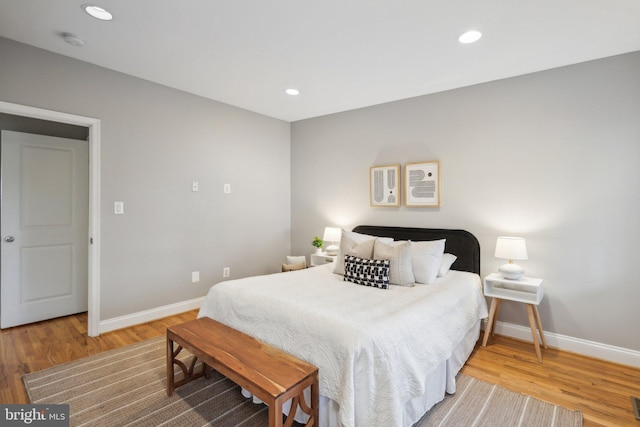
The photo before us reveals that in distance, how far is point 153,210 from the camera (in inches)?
135

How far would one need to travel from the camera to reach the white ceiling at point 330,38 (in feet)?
6.74

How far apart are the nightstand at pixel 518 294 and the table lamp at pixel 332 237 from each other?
1803 millimetres

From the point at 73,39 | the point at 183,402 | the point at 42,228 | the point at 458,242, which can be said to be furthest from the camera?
the point at 42,228

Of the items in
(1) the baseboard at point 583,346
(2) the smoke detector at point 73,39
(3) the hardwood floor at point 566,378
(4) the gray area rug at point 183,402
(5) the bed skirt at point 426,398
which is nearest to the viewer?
(5) the bed skirt at point 426,398

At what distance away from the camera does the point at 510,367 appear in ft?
8.38

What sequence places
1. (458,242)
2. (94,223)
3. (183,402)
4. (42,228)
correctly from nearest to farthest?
1. (183,402)
2. (94,223)
3. (458,242)
4. (42,228)

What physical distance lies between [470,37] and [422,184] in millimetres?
1577

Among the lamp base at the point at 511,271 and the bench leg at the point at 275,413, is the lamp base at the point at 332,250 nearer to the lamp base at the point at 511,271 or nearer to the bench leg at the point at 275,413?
the lamp base at the point at 511,271

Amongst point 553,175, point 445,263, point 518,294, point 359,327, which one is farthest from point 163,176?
point 553,175

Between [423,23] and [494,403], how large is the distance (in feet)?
8.52

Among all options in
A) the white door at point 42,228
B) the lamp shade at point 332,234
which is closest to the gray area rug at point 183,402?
the white door at point 42,228

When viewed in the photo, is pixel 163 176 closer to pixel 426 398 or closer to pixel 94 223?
pixel 94 223

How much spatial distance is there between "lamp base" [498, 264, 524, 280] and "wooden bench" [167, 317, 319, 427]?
6.86 feet

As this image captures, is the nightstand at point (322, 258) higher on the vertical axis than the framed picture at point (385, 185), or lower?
lower
